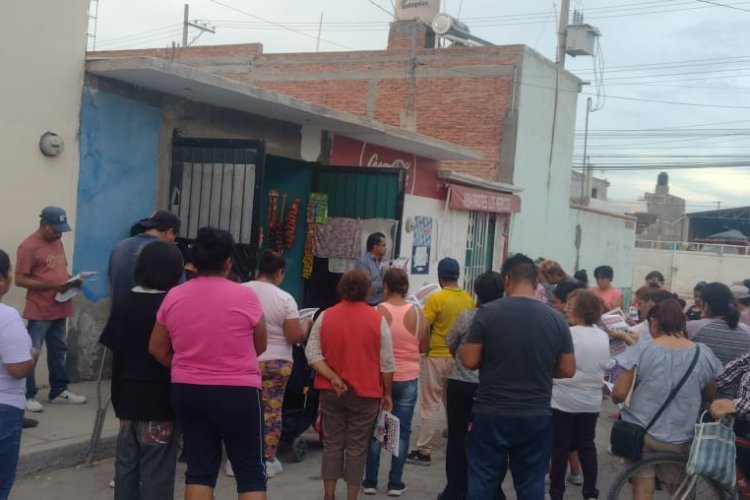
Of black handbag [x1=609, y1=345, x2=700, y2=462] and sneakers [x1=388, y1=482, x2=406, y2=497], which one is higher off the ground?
black handbag [x1=609, y1=345, x2=700, y2=462]

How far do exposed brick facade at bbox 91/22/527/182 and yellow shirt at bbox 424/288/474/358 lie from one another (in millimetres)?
11246

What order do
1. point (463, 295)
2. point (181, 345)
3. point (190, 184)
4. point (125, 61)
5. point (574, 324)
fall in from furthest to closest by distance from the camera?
1. point (190, 184)
2. point (125, 61)
3. point (463, 295)
4. point (574, 324)
5. point (181, 345)

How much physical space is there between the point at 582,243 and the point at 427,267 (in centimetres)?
1035

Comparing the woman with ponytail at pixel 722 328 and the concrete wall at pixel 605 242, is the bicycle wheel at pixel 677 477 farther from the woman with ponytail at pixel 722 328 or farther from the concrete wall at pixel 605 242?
the concrete wall at pixel 605 242

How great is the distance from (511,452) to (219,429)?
1691 millimetres

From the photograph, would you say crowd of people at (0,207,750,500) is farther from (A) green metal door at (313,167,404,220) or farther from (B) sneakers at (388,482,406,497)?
(A) green metal door at (313,167,404,220)

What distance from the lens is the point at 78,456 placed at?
19.7 feet

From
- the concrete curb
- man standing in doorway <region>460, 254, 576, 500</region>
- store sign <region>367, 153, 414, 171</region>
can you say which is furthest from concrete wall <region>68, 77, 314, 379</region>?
man standing in doorway <region>460, 254, 576, 500</region>

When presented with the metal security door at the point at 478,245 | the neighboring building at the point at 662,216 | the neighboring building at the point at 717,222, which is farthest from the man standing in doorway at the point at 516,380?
the neighboring building at the point at 662,216

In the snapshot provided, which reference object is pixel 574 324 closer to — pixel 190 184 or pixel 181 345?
pixel 181 345

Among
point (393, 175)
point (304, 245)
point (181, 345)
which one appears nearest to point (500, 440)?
point (181, 345)

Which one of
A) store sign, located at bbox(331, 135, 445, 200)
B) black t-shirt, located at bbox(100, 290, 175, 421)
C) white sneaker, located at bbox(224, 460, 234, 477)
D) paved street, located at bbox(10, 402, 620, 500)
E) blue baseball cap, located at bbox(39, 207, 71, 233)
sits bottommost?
paved street, located at bbox(10, 402, 620, 500)

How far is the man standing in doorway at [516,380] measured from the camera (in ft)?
14.2

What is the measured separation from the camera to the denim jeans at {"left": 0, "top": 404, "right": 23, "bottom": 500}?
12.5 feet
